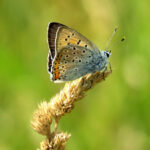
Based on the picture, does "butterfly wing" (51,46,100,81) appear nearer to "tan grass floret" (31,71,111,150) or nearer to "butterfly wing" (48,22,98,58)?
"butterfly wing" (48,22,98,58)

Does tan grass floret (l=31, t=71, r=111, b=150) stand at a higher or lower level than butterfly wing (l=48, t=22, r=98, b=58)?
lower

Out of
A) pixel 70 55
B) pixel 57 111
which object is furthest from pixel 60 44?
pixel 57 111

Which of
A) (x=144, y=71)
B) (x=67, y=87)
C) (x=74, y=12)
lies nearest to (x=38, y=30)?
(x=74, y=12)

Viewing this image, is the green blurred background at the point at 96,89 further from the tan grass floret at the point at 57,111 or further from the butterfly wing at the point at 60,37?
the tan grass floret at the point at 57,111

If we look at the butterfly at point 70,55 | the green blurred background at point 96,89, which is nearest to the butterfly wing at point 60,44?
the butterfly at point 70,55

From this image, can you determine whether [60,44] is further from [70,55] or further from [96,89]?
[96,89]

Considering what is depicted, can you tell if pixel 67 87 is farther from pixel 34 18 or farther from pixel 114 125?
pixel 34 18

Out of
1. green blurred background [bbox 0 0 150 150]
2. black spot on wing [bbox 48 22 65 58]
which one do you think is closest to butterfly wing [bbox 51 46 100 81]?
black spot on wing [bbox 48 22 65 58]
